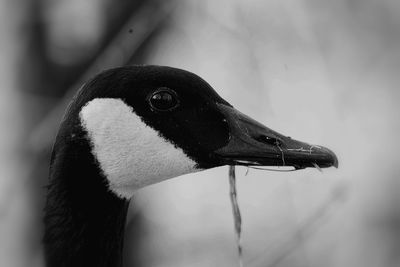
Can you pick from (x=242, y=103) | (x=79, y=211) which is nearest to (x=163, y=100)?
(x=79, y=211)

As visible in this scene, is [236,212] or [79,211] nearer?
[79,211]

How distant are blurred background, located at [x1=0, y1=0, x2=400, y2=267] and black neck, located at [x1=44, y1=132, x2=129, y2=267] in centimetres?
147

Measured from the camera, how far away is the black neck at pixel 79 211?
9.50 feet

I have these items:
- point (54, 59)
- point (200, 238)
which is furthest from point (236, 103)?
point (54, 59)

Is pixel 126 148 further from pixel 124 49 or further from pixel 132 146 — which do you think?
pixel 124 49

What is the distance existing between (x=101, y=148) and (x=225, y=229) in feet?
10.7

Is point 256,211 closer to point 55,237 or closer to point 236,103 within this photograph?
point 236,103

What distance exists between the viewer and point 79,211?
9.71ft

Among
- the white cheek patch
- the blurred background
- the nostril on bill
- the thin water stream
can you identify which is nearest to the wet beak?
the nostril on bill

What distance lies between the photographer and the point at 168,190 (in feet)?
23.8

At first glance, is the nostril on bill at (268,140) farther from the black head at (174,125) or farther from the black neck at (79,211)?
the black neck at (79,211)

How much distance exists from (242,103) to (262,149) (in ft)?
6.30

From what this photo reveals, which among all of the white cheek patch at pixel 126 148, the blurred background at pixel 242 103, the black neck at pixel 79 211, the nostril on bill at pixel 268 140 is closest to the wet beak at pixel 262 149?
the nostril on bill at pixel 268 140

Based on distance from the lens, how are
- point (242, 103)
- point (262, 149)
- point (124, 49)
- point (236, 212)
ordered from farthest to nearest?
point (242, 103) → point (124, 49) → point (236, 212) → point (262, 149)
